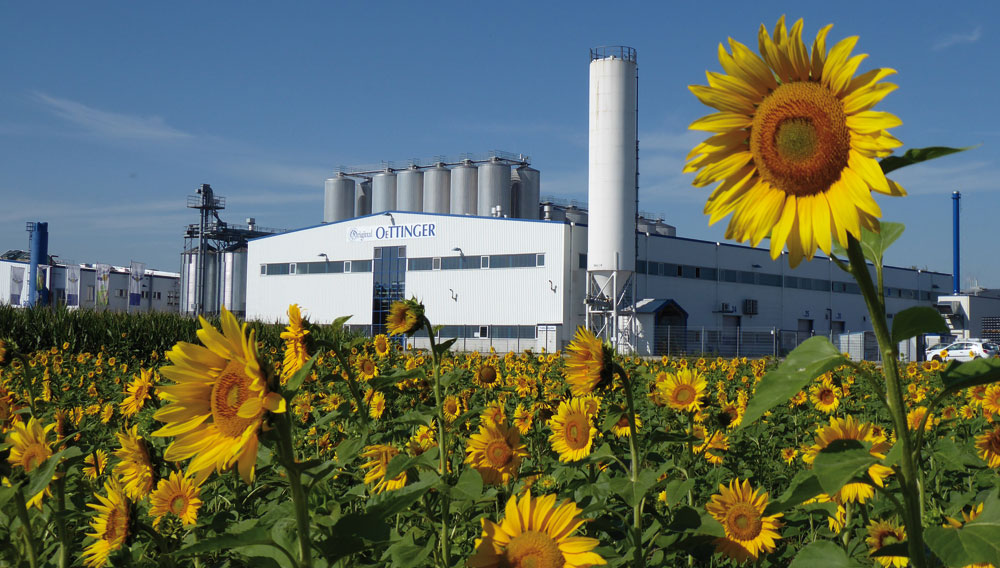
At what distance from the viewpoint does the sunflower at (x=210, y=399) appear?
1476 mm

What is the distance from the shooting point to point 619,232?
35.0 m

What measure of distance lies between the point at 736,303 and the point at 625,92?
47.3ft

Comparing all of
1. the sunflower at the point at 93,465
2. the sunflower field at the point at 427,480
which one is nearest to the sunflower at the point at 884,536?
the sunflower field at the point at 427,480

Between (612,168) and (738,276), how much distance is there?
12952mm

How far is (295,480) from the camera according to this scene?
1411 millimetres

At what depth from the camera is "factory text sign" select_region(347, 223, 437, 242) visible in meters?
41.3

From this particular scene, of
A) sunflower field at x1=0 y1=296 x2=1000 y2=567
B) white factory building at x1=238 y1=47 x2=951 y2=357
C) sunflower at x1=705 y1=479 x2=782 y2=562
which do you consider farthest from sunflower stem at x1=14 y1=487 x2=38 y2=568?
white factory building at x1=238 y1=47 x2=951 y2=357

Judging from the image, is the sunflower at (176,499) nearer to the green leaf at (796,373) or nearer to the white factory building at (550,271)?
the green leaf at (796,373)

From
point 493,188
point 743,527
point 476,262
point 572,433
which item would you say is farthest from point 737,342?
point 743,527

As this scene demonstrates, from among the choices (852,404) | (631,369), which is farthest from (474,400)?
(852,404)

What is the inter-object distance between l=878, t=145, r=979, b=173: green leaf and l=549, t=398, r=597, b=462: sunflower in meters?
1.98

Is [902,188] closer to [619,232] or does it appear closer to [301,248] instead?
[619,232]

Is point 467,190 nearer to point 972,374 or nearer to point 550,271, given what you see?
point 550,271

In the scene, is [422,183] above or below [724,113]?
above
